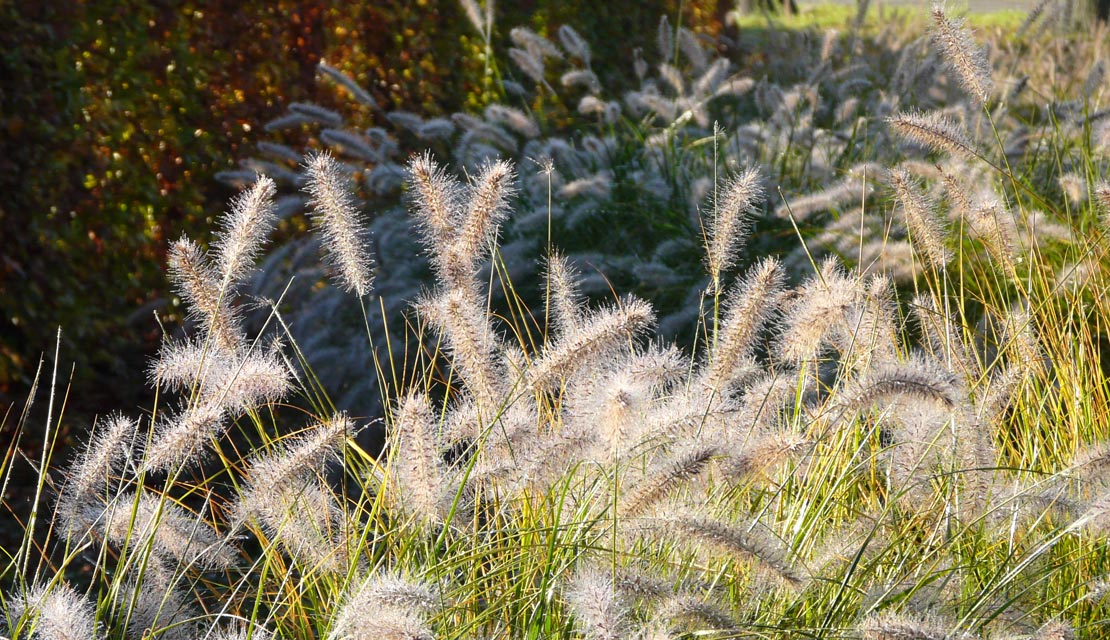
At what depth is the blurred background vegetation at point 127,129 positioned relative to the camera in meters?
3.98

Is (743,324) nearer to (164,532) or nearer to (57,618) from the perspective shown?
(164,532)

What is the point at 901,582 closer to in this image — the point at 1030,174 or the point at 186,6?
the point at 1030,174

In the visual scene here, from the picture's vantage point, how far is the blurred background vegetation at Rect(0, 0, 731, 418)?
13.1 feet

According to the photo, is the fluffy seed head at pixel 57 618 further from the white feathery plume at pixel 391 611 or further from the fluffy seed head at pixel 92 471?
the white feathery plume at pixel 391 611

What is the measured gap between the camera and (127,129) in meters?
4.52

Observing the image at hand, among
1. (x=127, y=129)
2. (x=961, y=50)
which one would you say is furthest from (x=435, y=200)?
(x=127, y=129)

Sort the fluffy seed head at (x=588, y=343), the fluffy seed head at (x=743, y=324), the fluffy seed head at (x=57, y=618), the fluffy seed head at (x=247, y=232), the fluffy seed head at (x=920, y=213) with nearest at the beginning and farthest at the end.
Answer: the fluffy seed head at (x=57, y=618), the fluffy seed head at (x=588, y=343), the fluffy seed head at (x=247, y=232), the fluffy seed head at (x=743, y=324), the fluffy seed head at (x=920, y=213)

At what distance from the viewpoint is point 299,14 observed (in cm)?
541

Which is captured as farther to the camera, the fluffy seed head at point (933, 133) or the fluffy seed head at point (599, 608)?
the fluffy seed head at point (933, 133)

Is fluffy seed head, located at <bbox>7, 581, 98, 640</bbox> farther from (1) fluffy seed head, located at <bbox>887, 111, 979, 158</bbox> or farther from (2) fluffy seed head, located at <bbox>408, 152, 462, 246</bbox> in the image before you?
(1) fluffy seed head, located at <bbox>887, 111, 979, 158</bbox>

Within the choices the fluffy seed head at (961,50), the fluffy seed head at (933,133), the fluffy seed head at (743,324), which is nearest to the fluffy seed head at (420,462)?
the fluffy seed head at (743,324)

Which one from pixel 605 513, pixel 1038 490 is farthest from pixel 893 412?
pixel 605 513

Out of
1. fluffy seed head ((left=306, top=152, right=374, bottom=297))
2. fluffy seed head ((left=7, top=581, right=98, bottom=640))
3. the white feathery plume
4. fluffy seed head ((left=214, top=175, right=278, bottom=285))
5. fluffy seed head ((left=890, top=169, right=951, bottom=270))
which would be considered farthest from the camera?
fluffy seed head ((left=890, top=169, right=951, bottom=270))


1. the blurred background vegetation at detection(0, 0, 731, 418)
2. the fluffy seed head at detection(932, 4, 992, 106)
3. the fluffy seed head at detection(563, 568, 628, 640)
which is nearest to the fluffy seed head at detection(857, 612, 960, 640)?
the fluffy seed head at detection(563, 568, 628, 640)
